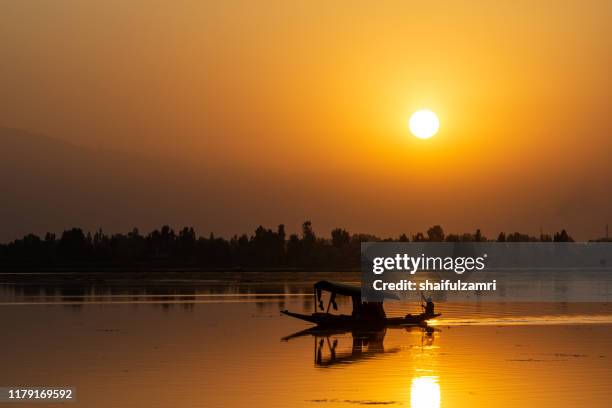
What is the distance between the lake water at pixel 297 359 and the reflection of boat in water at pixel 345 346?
11 centimetres

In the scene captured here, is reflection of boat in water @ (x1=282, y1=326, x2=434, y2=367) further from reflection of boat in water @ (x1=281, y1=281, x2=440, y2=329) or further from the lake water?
reflection of boat in water @ (x1=281, y1=281, x2=440, y2=329)

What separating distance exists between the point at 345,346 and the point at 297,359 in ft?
26.4

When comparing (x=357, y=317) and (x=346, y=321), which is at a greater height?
(x=357, y=317)

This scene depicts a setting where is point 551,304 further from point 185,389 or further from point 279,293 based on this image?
point 185,389

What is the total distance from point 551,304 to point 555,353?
2018 inches

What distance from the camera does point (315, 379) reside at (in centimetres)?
4703

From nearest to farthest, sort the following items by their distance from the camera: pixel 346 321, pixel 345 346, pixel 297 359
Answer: pixel 297 359, pixel 345 346, pixel 346 321

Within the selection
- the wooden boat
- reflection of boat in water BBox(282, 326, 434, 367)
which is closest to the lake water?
reflection of boat in water BBox(282, 326, 434, 367)

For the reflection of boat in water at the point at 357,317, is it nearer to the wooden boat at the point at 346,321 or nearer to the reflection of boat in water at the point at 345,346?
the wooden boat at the point at 346,321

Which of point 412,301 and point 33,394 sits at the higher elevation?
point 412,301

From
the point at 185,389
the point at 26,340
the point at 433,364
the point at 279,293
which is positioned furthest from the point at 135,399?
the point at 279,293

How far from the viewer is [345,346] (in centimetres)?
6300

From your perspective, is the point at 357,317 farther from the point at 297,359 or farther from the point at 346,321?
the point at 297,359

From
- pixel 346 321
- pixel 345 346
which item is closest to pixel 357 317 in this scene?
pixel 346 321
